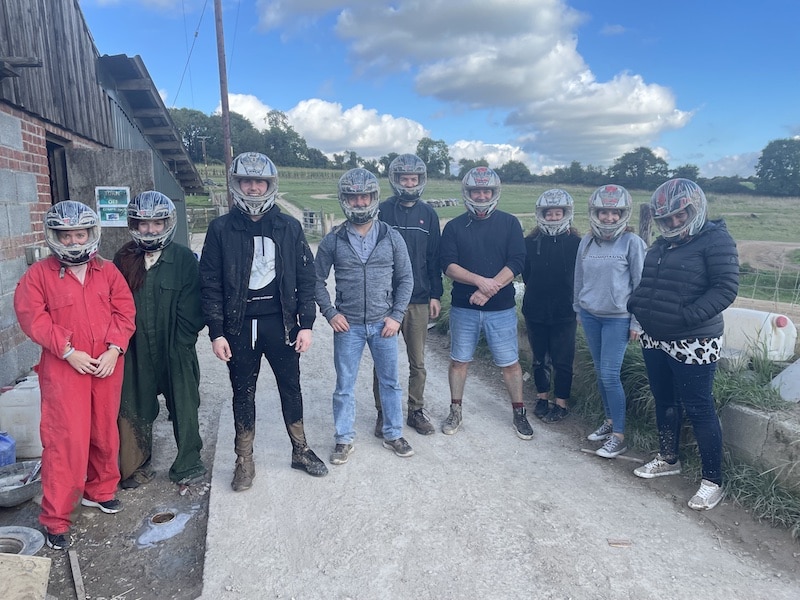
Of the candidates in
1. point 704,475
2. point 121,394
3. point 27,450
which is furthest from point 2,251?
point 704,475

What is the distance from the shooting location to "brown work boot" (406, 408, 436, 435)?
15.2 ft

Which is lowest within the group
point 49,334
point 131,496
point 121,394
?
point 131,496

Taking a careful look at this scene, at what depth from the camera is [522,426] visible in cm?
463

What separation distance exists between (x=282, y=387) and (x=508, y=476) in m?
1.71

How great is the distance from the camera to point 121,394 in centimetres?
376

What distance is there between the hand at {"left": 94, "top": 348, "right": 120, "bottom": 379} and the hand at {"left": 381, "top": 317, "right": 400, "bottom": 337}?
68.5 inches

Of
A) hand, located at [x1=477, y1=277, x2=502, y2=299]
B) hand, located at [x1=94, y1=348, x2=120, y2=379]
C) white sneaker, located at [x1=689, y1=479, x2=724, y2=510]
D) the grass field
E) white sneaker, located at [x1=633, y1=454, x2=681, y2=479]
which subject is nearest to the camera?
hand, located at [x1=94, y1=348, x2=120, y2=379]

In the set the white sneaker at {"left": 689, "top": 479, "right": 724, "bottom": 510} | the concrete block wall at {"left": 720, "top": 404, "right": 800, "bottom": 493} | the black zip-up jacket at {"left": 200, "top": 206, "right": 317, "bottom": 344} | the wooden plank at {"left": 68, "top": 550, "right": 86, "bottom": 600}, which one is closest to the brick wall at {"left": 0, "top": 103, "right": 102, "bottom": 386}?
the wooden plank at {"left": 68, "top": 550, "right": 86, "bottom": 600}

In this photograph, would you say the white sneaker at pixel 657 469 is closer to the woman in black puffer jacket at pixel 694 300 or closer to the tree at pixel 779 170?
the woman in black puffer jacket at pixel 694 300

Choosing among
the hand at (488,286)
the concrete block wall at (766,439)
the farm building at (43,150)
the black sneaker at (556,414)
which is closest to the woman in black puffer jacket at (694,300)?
the concrete block wall at (766,439)

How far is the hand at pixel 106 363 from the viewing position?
3.33m

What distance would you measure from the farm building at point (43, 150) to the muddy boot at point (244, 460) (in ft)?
7.65

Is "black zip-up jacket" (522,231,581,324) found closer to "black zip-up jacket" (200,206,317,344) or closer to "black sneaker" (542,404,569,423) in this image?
"black sneaker" (542,404,569,423)

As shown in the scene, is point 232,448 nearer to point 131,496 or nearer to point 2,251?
point 131,496
